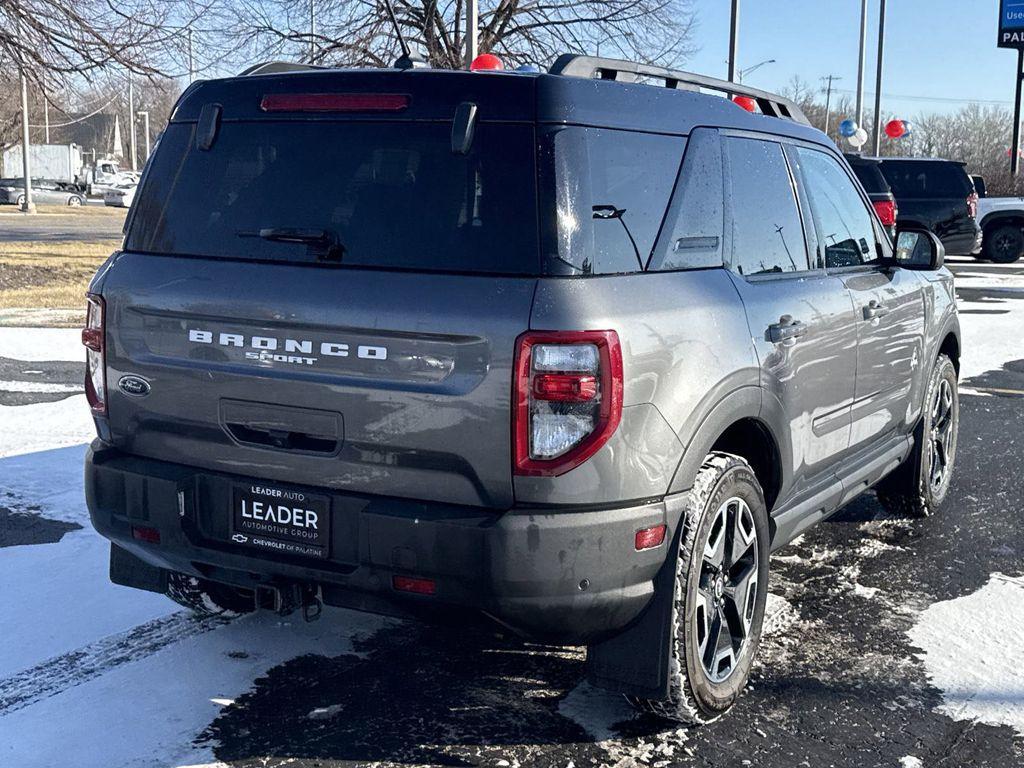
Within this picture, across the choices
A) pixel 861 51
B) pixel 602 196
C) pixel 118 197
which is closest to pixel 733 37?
pixel 861 51

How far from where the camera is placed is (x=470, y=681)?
3906 mm

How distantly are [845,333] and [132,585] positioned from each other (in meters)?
2.79

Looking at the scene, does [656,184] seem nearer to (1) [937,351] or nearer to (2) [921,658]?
(2) [921,658]

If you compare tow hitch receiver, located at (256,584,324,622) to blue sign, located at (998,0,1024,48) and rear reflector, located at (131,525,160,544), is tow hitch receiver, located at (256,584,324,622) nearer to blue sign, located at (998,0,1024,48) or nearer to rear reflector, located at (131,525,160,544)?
rear reflector, located at (131,525,160,544)

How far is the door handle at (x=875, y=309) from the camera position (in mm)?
4672

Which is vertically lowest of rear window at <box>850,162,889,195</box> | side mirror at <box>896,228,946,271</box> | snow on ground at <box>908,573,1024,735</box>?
snow on ground at <box>908,573,1024,735</box>

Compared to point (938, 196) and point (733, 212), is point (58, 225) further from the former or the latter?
point (733, 212)

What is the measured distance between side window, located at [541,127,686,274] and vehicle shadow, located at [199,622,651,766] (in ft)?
3.65

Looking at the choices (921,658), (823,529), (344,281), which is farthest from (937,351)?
(344,281)

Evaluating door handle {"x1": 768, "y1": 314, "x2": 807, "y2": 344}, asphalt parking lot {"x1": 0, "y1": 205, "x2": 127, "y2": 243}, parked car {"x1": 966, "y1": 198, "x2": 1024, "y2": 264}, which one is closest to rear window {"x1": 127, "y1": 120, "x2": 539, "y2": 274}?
door handle {"x1": 768, "y1": 314, "x2": 807, "y2": 344}

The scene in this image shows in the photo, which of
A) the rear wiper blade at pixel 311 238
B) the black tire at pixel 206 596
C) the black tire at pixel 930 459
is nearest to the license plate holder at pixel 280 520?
the black tire at pixel 206 596

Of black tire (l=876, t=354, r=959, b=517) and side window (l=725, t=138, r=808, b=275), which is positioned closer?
side window (l=725, t=138, r=808, b=275)

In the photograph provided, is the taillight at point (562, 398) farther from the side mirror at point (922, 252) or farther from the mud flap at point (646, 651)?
the side mirror at point (922, 252)

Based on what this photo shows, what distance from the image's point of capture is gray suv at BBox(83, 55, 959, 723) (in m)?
3.03
